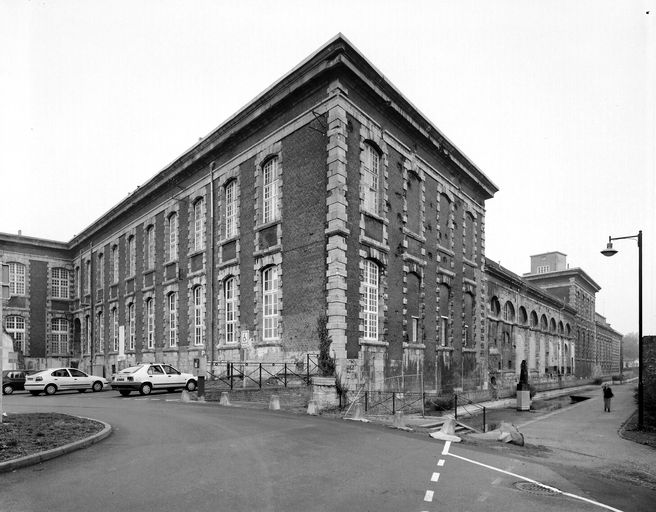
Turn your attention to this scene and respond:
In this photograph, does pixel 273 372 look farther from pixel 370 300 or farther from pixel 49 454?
pixel 49 454

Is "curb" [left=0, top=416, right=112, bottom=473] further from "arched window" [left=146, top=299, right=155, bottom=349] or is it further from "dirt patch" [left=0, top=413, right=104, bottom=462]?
"arched window" [left=146, top=299, right=155, bottom=349]

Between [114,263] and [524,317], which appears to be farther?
[524,317]

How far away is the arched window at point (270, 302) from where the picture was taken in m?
21.1

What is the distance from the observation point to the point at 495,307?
39.4 m

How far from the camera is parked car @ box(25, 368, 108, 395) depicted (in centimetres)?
2439

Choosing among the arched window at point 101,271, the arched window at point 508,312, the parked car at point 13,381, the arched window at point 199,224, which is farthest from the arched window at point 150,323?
the arched window at point 508,312

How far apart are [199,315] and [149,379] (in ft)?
15.9

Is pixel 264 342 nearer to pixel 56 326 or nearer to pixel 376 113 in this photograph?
pixel 376 113

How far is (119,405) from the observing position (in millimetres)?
18016

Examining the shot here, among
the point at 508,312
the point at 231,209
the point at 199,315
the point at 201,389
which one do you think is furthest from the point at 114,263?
the point at 508,312

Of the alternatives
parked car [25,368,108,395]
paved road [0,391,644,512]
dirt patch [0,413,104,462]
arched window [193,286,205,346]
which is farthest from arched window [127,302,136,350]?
paved road [0,391,644,512]

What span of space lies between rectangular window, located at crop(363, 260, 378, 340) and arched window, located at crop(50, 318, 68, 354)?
33.0m

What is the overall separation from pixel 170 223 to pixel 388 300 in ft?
50.5

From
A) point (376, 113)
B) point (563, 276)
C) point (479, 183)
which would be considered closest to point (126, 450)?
point (376, 113)
